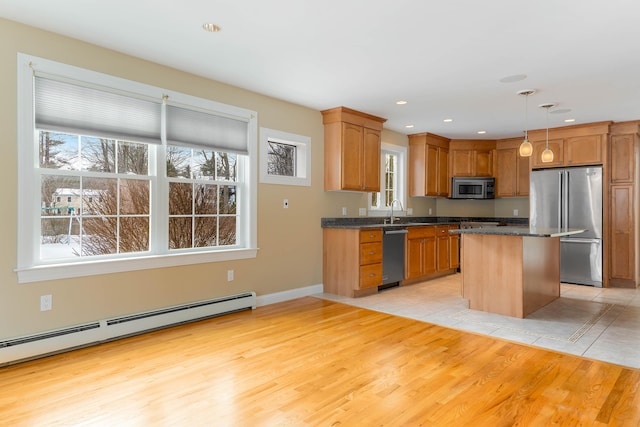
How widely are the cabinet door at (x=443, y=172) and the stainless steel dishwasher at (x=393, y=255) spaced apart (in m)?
2.02

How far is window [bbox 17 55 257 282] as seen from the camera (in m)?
3.04

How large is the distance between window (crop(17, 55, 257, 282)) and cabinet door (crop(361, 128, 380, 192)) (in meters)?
1.81

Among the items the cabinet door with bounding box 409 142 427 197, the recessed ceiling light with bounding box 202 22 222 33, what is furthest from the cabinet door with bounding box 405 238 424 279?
the recessed ceiling light with bounding box 202 22 222 33

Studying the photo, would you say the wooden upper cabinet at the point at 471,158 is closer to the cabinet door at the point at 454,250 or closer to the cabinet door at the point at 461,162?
the cabinet door at the point at 461,162

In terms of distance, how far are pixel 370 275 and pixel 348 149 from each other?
5.74ft

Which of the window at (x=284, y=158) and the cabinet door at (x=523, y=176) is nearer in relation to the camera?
the window at (x=284, y=158)

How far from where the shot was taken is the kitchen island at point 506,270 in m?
4.07

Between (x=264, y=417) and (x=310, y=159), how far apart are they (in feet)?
11.9

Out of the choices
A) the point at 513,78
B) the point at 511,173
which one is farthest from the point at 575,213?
the point at 513,78

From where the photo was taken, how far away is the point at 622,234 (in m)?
5.84

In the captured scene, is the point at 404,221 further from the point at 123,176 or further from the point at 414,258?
the point at 123,176

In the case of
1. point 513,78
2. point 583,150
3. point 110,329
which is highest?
point 513,78

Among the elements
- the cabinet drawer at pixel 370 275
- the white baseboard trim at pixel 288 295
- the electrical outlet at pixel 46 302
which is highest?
the electrical outlet at pixel 46 302

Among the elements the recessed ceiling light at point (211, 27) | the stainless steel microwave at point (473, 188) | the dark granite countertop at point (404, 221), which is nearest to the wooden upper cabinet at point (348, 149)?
the dark granite countertop at point (404, 221)
